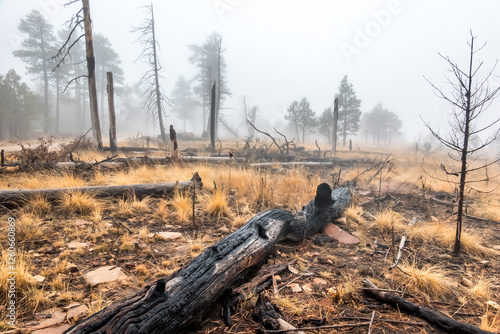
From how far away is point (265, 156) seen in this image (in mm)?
11758

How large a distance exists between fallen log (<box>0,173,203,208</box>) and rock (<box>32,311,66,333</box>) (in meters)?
2.30

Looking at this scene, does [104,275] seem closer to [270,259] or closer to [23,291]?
[23,291]

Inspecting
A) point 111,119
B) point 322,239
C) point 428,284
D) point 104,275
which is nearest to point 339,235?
point 322,239

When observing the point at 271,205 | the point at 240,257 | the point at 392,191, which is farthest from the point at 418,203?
the point at 240,257

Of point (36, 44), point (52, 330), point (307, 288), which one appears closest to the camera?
point (52, 330)

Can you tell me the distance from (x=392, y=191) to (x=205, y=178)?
5.29 meters

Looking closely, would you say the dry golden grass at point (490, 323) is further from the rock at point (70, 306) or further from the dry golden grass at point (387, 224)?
the rock at point (70, 306)

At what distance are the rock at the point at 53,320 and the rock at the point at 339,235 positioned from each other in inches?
129

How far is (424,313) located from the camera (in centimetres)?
185

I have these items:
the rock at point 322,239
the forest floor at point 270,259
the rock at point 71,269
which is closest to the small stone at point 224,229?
the forest floor at point 270,259

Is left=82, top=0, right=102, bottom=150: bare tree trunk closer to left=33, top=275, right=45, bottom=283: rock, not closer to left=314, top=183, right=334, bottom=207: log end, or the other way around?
left=33, top=275, right=45, bottom=283: rock

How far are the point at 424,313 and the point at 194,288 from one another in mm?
1791

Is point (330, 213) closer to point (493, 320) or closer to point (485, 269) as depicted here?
point (485, 269)

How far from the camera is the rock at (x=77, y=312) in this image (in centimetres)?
174
